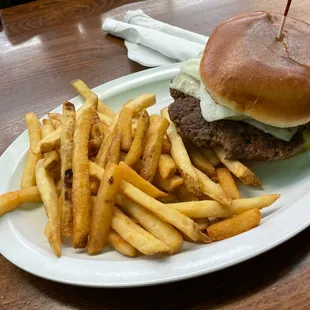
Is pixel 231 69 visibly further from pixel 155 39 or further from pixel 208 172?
pixel 155 39

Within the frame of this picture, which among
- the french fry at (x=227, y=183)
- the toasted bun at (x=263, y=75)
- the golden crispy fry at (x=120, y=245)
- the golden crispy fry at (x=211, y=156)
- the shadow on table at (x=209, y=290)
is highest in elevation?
the toasted bun at (x=263, y=75)

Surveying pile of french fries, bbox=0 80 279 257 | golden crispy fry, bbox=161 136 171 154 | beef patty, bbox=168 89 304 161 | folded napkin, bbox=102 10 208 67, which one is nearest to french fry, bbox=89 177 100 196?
pile of french fries, bbox=0 80 279 257

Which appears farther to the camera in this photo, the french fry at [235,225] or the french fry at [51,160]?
the french fry at [51,160]

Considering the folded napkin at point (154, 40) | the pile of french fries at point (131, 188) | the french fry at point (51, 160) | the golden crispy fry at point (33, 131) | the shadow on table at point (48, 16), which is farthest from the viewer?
the shadow on table at point (48, 16)

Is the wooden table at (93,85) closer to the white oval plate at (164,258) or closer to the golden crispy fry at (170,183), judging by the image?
the white oval plate at (164,258)

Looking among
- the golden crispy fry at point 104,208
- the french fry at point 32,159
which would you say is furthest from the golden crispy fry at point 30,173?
the golden crispy fry at point 104,208
